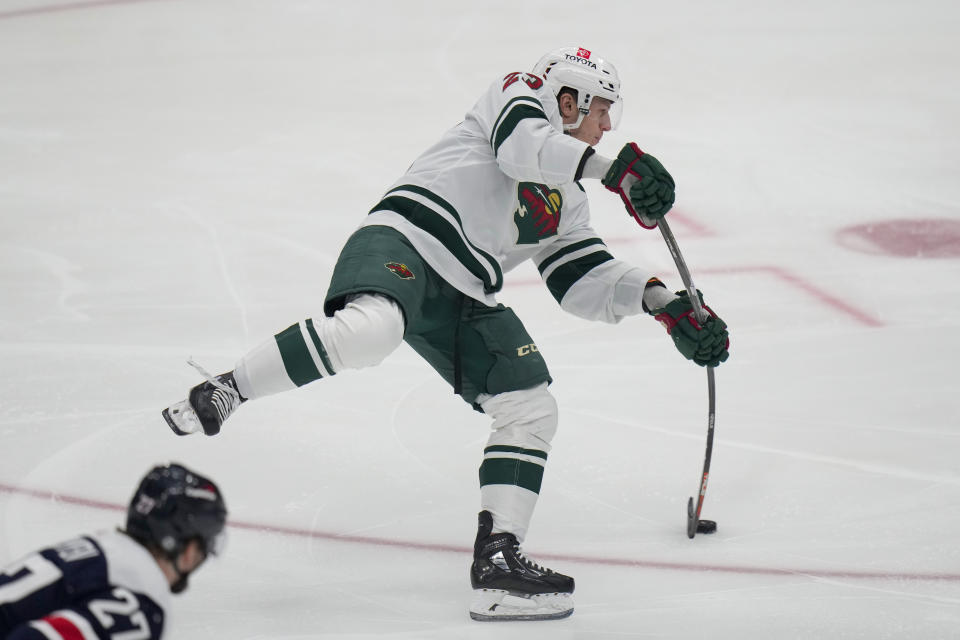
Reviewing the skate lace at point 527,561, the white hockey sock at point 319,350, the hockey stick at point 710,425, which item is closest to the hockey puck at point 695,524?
the hockey stick at point 710,425

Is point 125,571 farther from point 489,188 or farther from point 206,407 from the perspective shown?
point 489,188

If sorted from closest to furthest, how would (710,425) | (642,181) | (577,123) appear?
(642,181) < (577,123) < (710,425)

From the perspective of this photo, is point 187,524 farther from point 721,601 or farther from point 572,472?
point 572,472

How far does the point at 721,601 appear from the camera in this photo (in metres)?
2.81

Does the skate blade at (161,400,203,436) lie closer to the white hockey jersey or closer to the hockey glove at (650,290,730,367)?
the white hockey jersey

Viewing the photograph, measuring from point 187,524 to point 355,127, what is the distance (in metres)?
5.13

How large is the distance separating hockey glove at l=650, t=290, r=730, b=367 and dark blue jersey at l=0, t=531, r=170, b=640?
5.28 ft

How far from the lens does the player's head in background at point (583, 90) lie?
304cm

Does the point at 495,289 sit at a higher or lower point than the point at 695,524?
higher

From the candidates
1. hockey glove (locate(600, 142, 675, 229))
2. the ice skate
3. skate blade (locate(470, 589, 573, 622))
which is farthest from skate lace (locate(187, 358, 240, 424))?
hockey glove (locate(600, 142, 675, 229))

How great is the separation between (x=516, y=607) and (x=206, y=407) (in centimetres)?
78

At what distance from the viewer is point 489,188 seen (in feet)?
9.75

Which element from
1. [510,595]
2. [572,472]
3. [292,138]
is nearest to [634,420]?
[572,472]

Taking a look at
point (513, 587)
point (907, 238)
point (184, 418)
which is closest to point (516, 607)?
point (513, 587)
